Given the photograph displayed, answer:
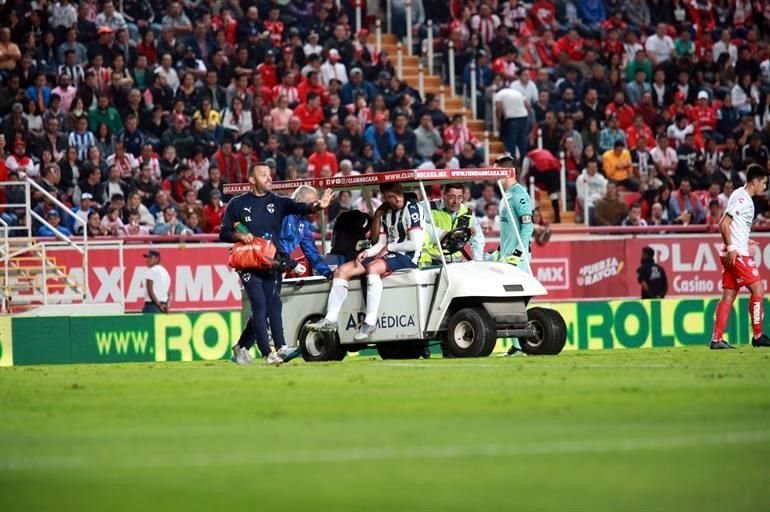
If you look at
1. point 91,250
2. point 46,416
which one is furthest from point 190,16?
point 46,416

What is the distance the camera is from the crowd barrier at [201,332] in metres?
21.5

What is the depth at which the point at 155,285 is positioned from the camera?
24422mm

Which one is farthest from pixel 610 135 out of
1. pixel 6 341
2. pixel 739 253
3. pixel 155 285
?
pixel 6 341

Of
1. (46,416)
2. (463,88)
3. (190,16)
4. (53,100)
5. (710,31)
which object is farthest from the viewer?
(710,31)

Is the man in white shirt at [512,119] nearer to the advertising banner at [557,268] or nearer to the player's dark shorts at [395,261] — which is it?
the advertising banner at [557,268]

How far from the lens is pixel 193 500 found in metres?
6.18

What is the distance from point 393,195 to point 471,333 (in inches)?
69.1

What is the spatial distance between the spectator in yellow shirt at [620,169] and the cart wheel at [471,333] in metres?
14.3

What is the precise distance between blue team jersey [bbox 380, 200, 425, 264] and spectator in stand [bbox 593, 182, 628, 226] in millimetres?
12366

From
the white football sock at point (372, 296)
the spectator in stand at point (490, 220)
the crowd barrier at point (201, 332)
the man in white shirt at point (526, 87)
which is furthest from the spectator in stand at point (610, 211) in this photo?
the white football sock at point (372, 296)

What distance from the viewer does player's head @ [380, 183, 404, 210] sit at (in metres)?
17.4

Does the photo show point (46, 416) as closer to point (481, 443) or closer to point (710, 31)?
point (481, 443)

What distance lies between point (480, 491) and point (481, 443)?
162 cm

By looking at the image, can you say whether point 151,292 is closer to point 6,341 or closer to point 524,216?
point 6,341
